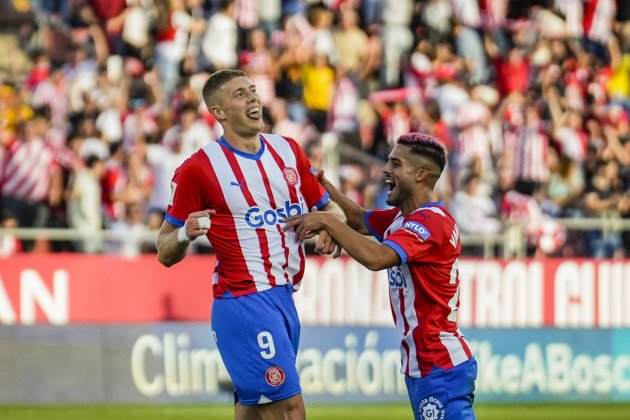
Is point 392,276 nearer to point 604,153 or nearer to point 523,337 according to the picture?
point 523,337

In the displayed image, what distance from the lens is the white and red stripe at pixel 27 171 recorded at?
17.4 meters

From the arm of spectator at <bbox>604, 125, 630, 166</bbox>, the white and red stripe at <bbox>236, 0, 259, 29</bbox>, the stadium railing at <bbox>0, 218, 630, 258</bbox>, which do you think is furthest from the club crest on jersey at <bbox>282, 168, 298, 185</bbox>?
the arm of spectator at <bbox>604, 125, 630, 166</bbox>

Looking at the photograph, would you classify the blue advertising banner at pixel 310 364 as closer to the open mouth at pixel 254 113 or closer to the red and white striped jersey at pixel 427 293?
the open mouth at pixel 254 113

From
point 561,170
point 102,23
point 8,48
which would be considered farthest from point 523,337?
point 8,48

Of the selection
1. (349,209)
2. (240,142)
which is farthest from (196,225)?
(349,209)

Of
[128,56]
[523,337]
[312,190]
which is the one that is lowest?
[523,337]

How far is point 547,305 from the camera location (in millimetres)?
17672

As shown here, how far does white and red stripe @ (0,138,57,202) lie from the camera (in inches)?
684

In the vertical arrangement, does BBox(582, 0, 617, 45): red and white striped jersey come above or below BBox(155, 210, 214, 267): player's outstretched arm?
above

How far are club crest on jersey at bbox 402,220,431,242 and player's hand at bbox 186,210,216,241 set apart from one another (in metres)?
1.08

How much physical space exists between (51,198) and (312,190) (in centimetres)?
896

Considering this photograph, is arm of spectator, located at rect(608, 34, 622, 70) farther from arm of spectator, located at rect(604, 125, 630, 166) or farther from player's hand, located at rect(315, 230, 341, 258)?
player's hand, located at rect(315, 230, 341, 258)

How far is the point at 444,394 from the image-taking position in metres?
8.29

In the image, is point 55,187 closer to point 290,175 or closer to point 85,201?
→ point 85,201
